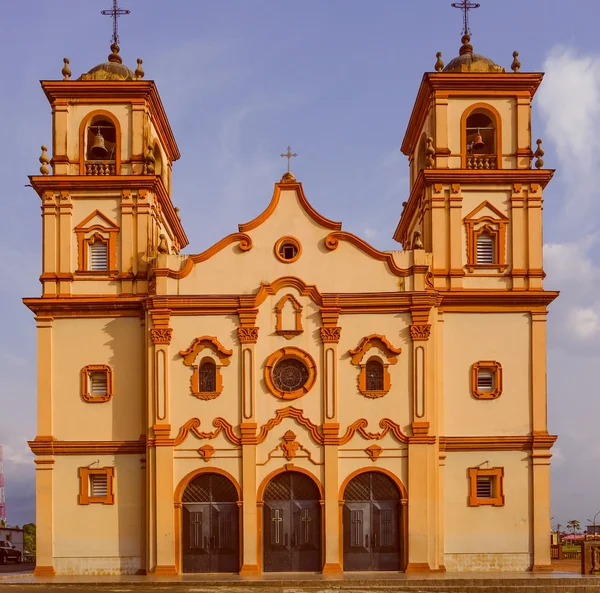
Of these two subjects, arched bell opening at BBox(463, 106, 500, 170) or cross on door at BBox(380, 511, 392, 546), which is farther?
arched bell opening at BBox(463, 106, 500, 170)

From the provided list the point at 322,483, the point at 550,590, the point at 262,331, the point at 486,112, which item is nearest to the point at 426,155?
the point at 486,112

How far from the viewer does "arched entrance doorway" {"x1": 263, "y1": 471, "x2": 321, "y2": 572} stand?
34.1m

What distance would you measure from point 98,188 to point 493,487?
15.9 meters

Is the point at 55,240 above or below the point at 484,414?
above

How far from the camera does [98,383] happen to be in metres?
35.8

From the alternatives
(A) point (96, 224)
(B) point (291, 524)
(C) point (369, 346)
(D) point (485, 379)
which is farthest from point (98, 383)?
(D) point (485, 379)

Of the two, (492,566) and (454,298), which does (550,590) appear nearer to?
(492,566)

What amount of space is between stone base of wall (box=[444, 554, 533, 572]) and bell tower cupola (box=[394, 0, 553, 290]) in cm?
847

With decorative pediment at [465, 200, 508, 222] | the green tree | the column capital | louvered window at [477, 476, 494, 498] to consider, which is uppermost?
decorative pediment at [465, 200, 508, 222]

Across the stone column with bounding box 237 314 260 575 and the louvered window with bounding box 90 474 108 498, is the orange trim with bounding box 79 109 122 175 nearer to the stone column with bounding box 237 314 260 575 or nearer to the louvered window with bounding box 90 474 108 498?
the stone column with bounding box 237 314 260 575

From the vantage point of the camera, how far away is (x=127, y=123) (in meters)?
36.9

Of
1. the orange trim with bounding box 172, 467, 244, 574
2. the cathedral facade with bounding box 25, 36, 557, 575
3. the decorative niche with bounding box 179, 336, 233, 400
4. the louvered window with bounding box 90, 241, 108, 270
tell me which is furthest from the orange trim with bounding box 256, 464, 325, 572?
the louvered window with bounding box 90, 241, 108, 270

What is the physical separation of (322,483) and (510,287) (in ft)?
28.8

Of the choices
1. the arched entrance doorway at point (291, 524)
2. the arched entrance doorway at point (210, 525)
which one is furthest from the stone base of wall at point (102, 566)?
the arched entrance doorway at point (291, 524)
